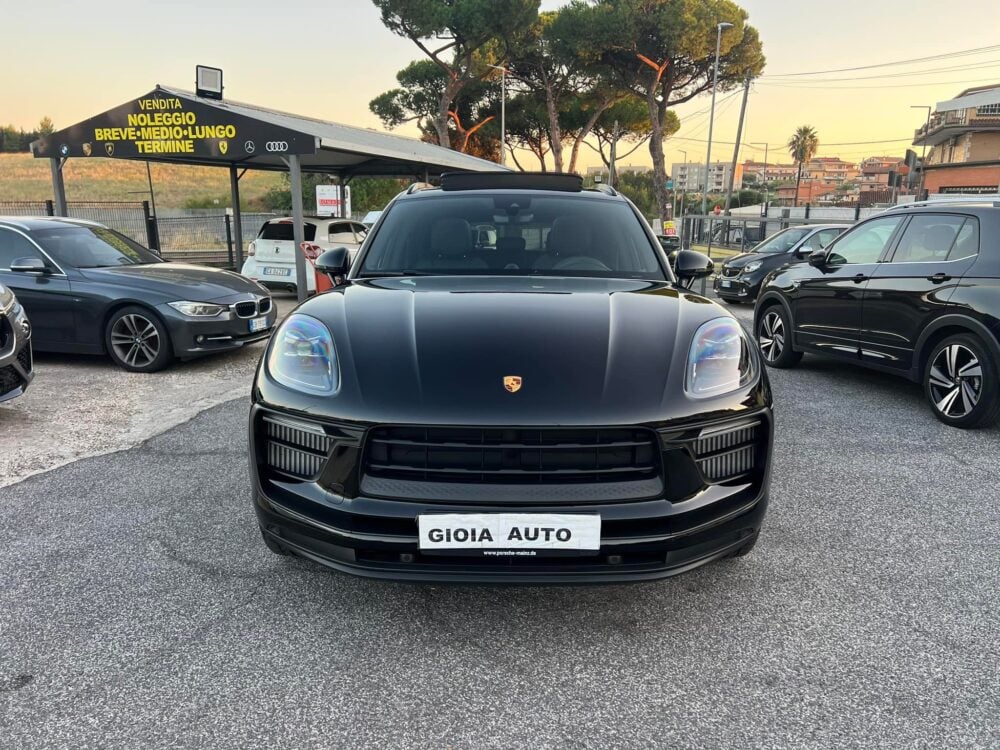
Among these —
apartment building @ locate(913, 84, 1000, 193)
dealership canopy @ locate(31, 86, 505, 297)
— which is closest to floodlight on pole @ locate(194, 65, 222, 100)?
dealership canopy @ locate(31, 86, 505, 297)

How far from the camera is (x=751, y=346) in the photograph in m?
2.55

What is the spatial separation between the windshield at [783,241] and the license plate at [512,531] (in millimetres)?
11274

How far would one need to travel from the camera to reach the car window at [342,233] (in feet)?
39.2

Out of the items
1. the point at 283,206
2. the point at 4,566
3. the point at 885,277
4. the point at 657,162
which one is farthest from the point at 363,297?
the point at 283,206

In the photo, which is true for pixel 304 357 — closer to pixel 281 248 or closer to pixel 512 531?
pixel 512 531

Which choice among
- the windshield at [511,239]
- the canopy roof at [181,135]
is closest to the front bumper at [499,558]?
the windshield at [511,239]

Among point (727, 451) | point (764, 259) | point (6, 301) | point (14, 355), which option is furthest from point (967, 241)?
point (764, 259)

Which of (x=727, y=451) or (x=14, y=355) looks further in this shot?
(x=14, y=355)

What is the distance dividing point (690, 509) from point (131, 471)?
3.33 m

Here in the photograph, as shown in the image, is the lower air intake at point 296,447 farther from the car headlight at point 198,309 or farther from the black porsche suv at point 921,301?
the car headlight at point 198,309

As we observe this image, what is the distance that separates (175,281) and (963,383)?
689 centimetres

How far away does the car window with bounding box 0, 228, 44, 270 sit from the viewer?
6.70 metres

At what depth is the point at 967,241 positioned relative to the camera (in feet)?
16.1

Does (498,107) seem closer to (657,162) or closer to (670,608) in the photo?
(657,162)
